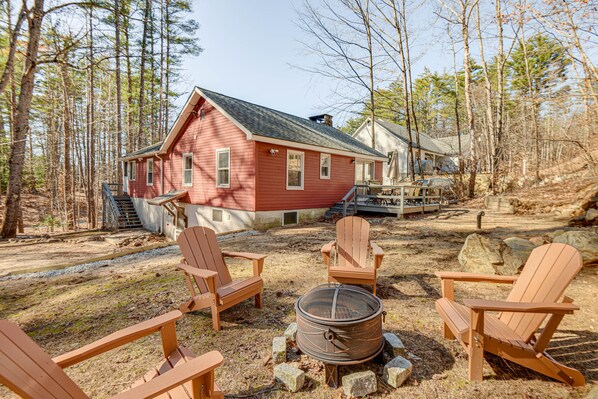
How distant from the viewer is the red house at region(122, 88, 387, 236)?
33.3ft

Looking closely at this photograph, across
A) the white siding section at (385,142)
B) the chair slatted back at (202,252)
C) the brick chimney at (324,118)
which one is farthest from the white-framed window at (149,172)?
the white siding section at (385,142)

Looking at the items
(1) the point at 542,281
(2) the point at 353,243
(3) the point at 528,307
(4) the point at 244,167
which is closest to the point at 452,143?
(4) the point at 244,167

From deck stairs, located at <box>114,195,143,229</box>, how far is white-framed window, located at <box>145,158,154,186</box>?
2479mm

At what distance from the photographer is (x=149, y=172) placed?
1608 cm

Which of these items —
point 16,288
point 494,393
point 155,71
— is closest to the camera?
point 494,393

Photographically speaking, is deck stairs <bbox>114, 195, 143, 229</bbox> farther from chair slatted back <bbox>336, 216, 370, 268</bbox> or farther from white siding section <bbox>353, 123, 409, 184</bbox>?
white siding section <bbox>353, 123, 409, 184</bbox>

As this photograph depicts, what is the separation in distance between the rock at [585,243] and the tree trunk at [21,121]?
14819 mm

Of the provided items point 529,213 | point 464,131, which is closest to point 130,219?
point 529,213

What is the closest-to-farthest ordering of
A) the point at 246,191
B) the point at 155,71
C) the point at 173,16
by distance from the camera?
the point at 246,191
the point at 173,16
the point at 155,71

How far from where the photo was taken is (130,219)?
16672mm

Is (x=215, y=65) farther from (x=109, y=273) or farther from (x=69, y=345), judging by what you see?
(x=69, y=345)

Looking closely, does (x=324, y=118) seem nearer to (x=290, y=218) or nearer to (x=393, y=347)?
(x=290, y=218)

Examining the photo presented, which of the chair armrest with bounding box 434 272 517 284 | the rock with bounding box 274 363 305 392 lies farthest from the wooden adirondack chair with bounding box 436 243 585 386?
the rock with bounding box 274 363 305 392

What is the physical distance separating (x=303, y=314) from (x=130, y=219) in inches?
699
